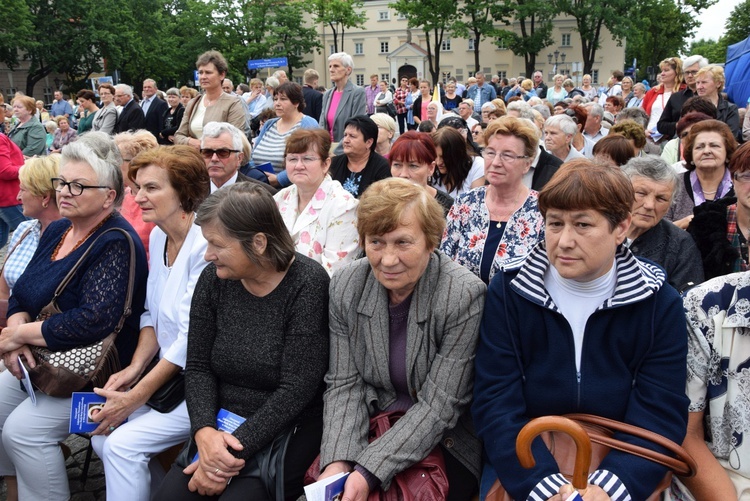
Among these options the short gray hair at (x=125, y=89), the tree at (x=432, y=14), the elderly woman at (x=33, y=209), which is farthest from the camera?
the tree at (x=432, y=14)

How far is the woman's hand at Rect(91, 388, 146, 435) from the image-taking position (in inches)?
112

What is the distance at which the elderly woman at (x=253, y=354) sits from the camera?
8.16 feet

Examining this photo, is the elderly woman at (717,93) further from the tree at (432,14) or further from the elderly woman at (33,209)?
the tree at (432,14)

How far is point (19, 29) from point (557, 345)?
5205cm

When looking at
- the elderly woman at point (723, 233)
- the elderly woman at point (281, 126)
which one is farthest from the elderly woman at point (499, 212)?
the elderly woman at point (281, 126)

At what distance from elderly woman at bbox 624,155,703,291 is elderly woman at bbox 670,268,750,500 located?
3.06ft

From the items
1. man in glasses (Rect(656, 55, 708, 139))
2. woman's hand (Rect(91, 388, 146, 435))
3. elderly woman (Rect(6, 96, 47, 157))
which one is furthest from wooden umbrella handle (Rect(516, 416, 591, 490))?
elderly woman (Rect(6, 96, 47, 157))

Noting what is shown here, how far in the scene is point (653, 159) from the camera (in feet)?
11.3

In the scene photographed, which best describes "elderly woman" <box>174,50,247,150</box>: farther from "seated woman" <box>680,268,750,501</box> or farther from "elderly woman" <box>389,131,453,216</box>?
"seated woman" <box>680,268,750,501</box>

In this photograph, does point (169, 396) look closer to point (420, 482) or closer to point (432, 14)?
point (420, 482)

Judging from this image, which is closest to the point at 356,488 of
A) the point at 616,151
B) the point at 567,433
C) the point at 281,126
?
the point at 567,433

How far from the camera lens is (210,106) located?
632 centimetres

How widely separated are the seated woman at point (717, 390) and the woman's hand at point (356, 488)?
44.3 inches

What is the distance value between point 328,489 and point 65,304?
1781 mm
